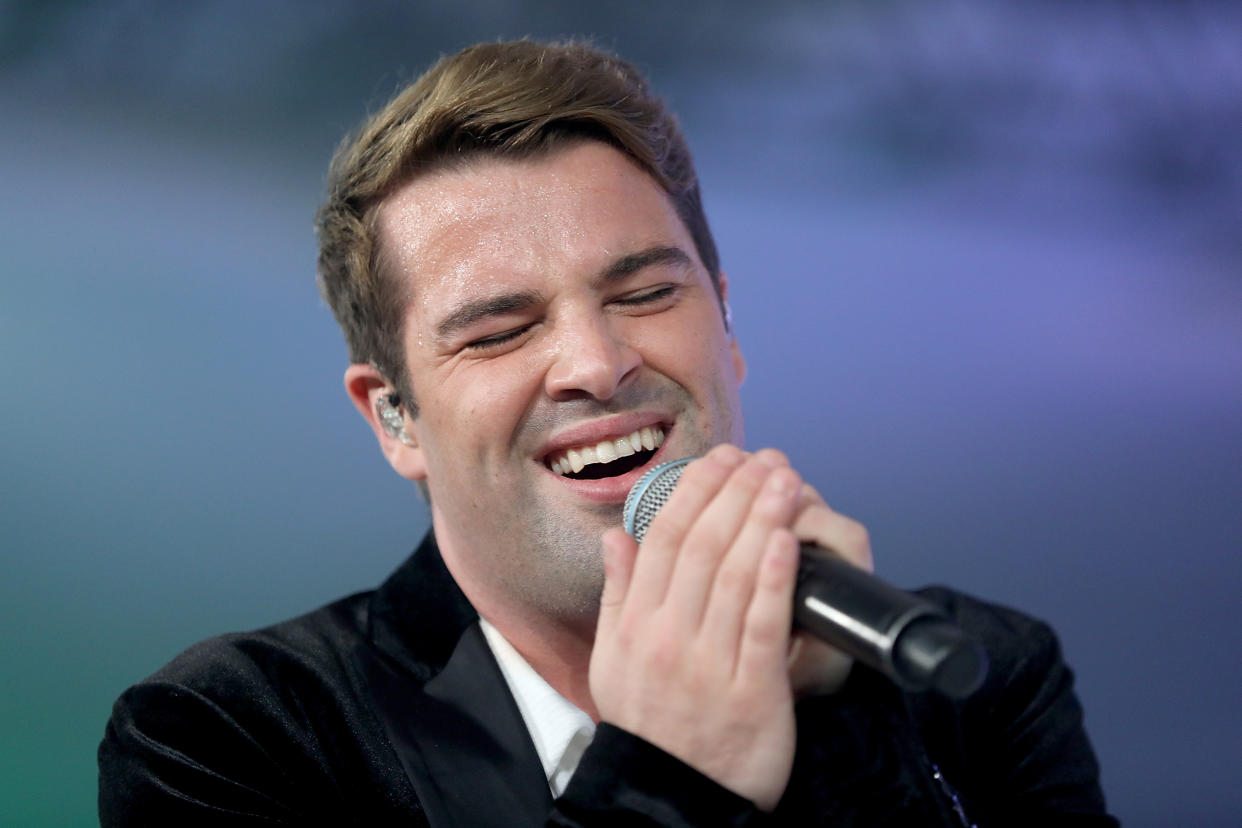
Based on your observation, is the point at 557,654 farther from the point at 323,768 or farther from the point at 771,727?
the point at 771,727

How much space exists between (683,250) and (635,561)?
74 centimetres

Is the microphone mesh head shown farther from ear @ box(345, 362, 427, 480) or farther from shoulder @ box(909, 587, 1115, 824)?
shoulder @ box(909, 587, 1115, 824)

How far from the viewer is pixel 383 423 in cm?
196

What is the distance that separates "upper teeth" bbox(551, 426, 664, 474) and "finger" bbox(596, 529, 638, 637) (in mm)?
404

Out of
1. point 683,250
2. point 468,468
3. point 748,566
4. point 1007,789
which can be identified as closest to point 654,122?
point 683,250

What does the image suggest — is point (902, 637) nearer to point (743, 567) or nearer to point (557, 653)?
point (743, 567)

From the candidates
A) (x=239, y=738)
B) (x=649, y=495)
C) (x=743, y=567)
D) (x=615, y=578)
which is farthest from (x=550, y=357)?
(x=239, y=738)

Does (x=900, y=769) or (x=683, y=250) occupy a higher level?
(x=683, y=250)

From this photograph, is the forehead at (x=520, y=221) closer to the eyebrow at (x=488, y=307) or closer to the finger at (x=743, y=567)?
the eyebrow at (x=488, y=307)

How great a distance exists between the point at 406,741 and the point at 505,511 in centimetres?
38

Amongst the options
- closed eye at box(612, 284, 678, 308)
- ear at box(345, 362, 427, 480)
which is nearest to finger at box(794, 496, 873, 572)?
closed eye at box(612, 284, 678, 308)

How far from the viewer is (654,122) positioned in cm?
191

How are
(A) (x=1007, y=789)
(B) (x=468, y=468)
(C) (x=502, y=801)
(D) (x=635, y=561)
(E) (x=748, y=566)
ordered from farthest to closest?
(A) (x=1007, y=789), (B) (x=468, y=468), (C) (x=502, y=801), (D) (x=635, y=561), (E) (x=748, y=566)

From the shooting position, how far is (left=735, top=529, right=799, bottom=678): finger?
103cm
